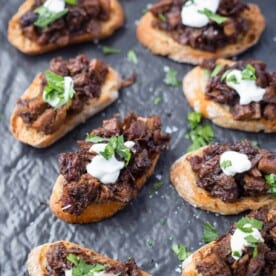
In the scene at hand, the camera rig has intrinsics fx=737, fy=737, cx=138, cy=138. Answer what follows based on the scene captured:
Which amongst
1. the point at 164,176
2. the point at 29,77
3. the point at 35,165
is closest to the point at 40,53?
the point at 29,77

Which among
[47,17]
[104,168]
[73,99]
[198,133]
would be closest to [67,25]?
[47,17]

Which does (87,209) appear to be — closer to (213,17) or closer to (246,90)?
(246,90)

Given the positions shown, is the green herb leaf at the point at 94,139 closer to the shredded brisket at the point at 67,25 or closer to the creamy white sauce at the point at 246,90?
the creamy white sauce at the point at 246,90

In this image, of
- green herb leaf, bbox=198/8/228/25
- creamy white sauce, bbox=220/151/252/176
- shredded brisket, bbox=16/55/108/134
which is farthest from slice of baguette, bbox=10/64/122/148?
creamy white sauce, bbox=220/151/252/176

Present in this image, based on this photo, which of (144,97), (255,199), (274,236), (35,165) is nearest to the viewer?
(274,236)

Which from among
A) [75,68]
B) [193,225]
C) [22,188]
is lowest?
[193,225]

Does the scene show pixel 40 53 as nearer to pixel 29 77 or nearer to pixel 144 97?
pixel 29 77

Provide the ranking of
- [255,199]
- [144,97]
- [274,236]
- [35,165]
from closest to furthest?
[274,236] → [255,199] → [35,165] → [144,97]
